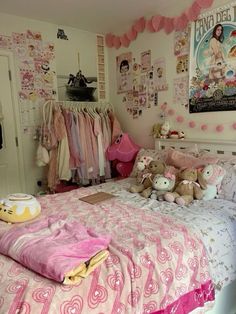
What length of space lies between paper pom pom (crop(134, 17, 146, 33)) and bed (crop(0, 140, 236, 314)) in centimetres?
201

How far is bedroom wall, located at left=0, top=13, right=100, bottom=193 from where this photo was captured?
2832mm

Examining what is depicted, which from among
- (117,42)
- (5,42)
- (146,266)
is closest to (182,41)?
(117,42)

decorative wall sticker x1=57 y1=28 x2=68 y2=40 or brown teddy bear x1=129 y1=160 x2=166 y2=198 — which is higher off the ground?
decorative wall sticker x1=57 y1=28 x2=68 y2=40

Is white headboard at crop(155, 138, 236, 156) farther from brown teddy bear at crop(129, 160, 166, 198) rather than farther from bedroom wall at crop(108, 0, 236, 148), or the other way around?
brown teddy bear at crop(129, 160, 166, 198)

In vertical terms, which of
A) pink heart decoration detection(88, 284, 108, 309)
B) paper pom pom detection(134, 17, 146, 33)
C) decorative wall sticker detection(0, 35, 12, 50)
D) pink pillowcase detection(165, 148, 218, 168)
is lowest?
pink heart decoration detection(88, 284, 108, 309)

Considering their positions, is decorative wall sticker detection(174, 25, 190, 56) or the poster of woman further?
decorative wall sticker detection(174, 25, 190, 56)

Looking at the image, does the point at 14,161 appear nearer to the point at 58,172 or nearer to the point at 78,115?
the point at 58,172

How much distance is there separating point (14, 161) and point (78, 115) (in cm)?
88

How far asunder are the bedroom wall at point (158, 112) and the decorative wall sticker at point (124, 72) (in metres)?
0.07

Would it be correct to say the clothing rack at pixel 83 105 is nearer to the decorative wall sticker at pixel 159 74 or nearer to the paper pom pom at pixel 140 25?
the decorative wall sticker at pixel 159 74

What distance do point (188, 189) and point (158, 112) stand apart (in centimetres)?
124

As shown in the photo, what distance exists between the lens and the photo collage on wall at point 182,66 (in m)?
2.56

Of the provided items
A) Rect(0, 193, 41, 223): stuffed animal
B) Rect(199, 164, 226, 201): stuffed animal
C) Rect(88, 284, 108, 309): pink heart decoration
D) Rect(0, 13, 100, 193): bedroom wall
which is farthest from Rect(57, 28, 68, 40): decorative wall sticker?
Rect(88, 284, 108, 309): pink heart decoration

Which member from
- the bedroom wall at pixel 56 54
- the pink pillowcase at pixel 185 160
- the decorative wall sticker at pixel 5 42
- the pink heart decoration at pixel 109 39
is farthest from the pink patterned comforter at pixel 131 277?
the pink heart decoration at pixel 109 39
